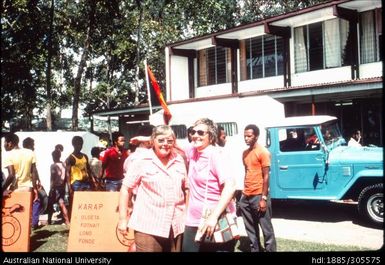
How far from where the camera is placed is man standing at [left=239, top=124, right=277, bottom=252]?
217 inches

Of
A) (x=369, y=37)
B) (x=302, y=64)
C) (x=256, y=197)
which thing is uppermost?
(x=369, y=37)

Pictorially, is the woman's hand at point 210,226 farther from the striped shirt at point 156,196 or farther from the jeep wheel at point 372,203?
the jeep wheel at point 372,203

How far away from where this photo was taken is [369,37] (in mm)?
15250

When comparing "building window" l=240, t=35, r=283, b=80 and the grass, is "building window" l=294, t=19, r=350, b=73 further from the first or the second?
the grass

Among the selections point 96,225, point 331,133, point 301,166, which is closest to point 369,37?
point 331,133

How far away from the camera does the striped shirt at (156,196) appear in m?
3.57

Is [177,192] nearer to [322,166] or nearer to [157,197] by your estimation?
[157,197]

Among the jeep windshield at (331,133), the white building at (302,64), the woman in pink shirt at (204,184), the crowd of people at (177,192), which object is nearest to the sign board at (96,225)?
the crowd of people at (177,192)

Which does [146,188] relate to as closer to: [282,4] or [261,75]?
[261,75]

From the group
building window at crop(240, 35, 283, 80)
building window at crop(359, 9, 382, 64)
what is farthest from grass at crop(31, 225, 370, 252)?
building window at crop(240, 35, 283, 80)

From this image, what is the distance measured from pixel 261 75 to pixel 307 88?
4.99m

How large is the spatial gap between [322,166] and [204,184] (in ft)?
16.2

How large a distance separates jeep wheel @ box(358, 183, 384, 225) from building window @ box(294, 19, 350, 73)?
30.2ft

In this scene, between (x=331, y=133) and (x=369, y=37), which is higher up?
(x=369, y=37)
